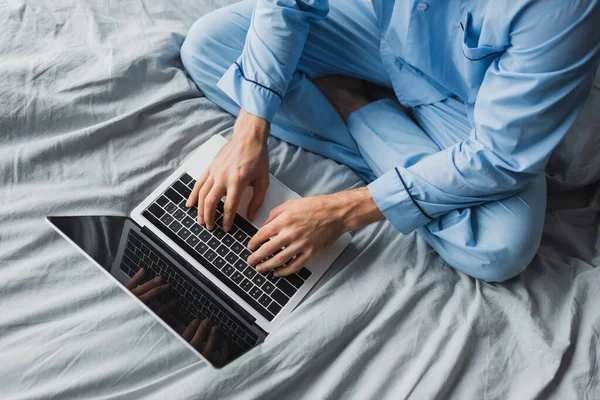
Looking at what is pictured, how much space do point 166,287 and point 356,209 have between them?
13.0 inches

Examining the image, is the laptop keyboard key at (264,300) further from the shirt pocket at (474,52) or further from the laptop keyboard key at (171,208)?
the shirt pocket at (474,52)

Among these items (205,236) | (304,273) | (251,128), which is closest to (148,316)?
(205,236)

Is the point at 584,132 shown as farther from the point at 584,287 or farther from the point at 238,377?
the point at 238,377

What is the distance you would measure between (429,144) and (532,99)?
0.85 feet

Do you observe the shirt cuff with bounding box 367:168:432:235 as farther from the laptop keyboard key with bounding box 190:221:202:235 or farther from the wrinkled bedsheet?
the laptop keyboard key with bounding box 190:221:202:235

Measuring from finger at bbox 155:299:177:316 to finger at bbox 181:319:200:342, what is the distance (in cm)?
4

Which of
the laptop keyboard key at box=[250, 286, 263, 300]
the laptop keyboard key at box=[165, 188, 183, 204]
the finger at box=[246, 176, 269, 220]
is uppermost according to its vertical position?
the finger at box=[246, 176, 269, 220]

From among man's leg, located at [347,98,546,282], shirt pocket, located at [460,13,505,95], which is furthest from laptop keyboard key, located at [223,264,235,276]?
shirt pocket, located at [460,13,505,95]

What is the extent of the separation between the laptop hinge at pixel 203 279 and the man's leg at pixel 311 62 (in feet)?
1.05

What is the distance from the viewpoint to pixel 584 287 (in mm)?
991

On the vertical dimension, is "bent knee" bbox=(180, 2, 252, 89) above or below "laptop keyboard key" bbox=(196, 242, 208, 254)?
above

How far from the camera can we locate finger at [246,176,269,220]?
95 centimetres

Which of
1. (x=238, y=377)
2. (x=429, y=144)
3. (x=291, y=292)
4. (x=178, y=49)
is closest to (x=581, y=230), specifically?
(x=429, y=144)

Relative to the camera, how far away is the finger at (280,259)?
901 millimetres
